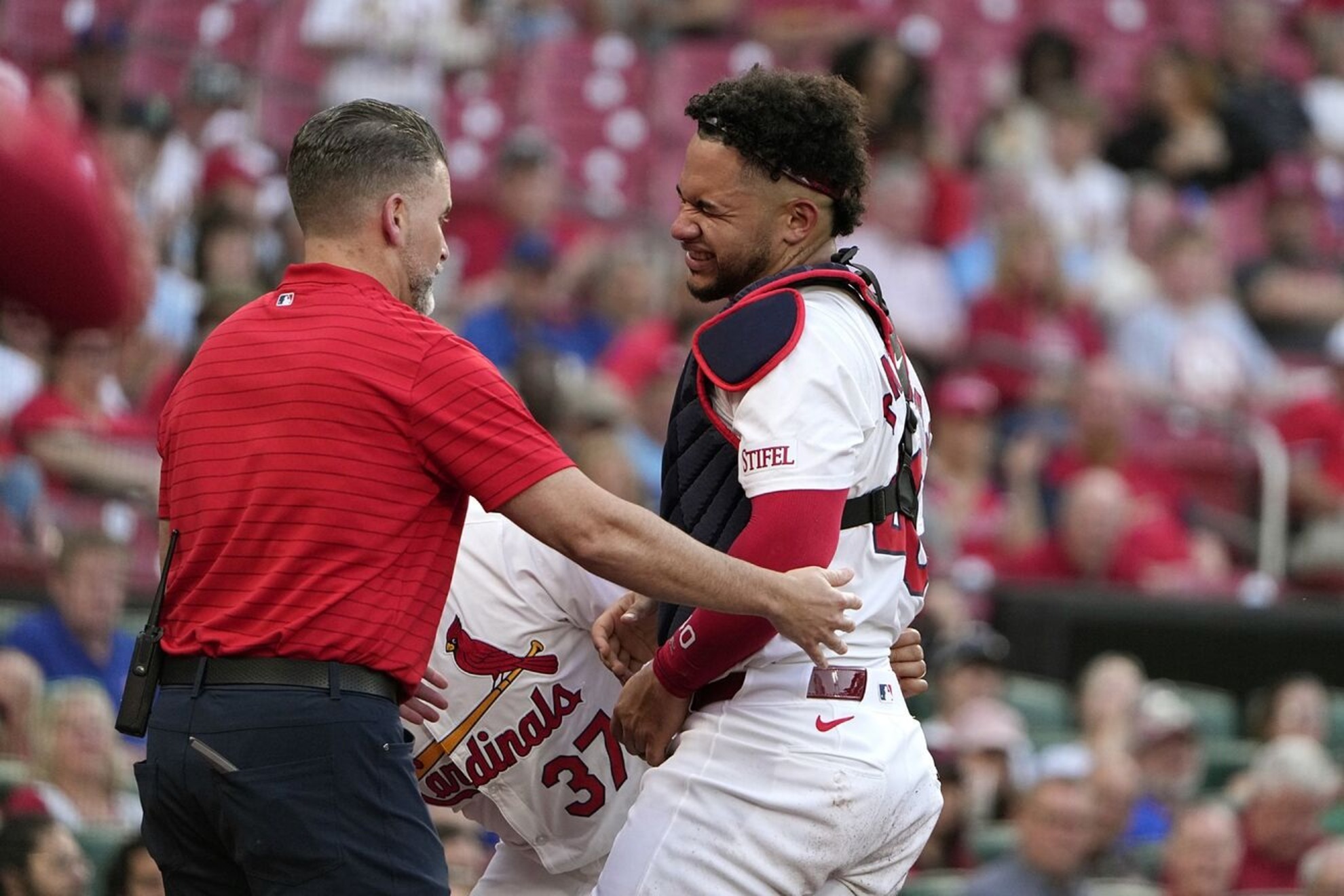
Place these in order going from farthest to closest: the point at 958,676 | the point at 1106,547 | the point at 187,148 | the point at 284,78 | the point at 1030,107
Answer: the point at 1030,107, the point at 284,78, the point at 1106,547, the point at 187,148, the point at 958,676

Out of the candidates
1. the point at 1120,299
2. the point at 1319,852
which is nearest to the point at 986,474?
the point at 1120,299

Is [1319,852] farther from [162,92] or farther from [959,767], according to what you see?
[162,92]

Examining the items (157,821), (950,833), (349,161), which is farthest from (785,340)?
(950,833)

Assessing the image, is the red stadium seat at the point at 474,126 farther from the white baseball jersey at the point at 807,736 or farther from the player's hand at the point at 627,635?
the white baseball jersey at the point at 807,736

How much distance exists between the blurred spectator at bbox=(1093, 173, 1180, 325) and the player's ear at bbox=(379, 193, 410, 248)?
9499 millimetres

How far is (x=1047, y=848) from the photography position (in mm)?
7328

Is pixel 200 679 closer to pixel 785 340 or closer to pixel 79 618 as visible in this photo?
pixel 785 340

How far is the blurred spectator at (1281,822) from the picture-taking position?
8.47 m

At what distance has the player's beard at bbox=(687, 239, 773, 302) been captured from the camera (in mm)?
4246

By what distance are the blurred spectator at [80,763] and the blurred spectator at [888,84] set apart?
690 centimetres

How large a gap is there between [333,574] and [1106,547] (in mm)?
7239

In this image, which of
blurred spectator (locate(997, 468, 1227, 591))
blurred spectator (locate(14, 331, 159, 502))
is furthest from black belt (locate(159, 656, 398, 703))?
blurred spectator (locate(997, 468, 1227, 591))

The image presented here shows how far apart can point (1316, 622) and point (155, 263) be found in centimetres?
613

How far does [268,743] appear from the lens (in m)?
3.79
